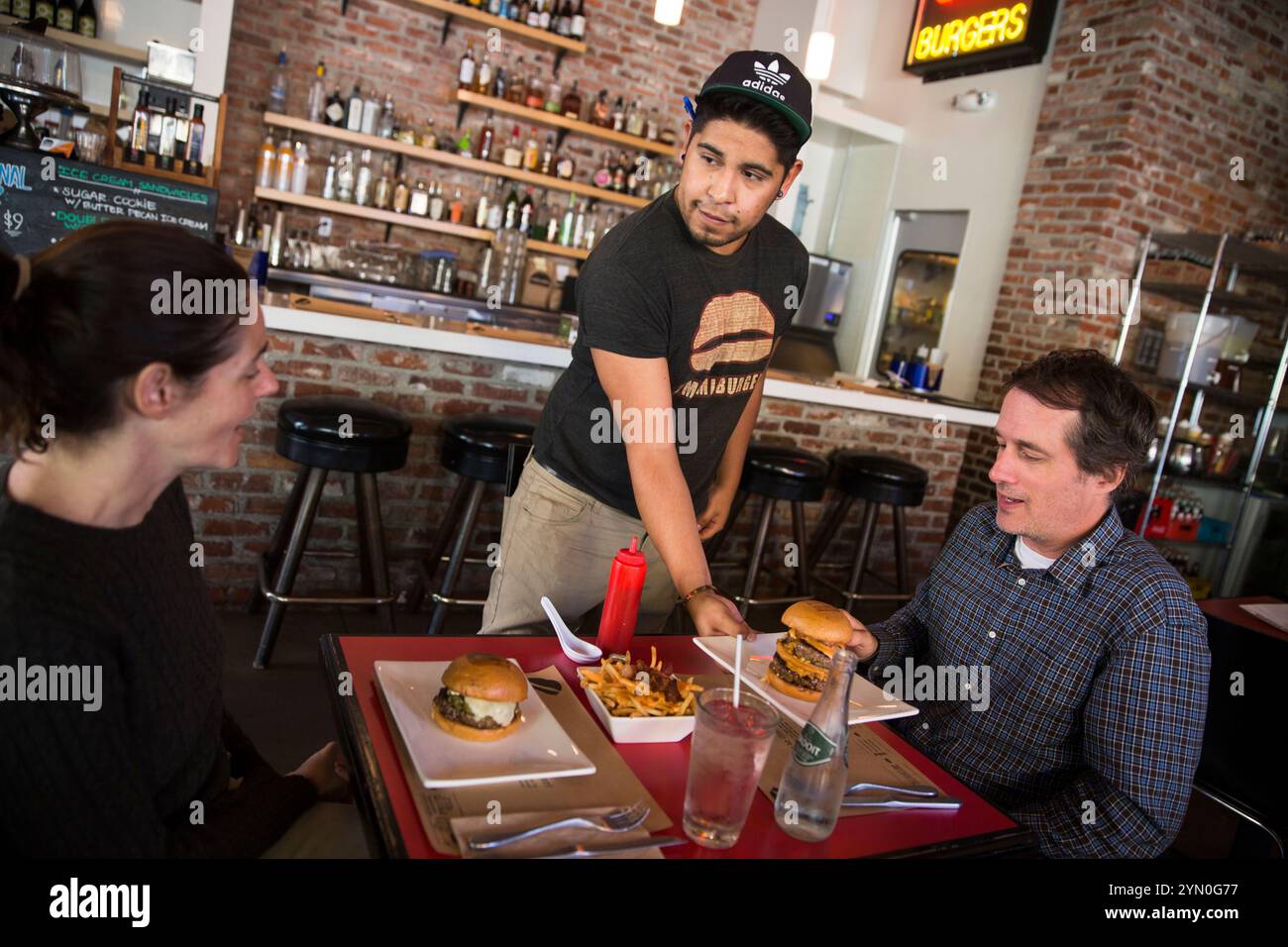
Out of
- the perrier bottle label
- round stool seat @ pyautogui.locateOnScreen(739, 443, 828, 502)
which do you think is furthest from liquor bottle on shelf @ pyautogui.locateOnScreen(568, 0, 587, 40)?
the perrier bottle label

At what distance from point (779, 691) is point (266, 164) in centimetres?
497

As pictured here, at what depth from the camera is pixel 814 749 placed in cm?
114

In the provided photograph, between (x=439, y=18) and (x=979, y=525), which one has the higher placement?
(x=439, y=18)

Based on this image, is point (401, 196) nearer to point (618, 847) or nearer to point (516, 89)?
point (516, 89)

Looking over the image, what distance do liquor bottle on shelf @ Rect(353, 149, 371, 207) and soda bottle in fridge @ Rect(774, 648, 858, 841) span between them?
17.0ft

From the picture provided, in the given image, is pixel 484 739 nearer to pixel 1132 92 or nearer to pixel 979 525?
pixel 979 525

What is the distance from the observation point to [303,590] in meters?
3.50

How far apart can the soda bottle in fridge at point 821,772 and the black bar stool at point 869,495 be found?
288 cm

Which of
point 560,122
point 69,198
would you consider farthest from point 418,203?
point 69,198

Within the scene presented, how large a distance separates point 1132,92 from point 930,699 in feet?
15.7

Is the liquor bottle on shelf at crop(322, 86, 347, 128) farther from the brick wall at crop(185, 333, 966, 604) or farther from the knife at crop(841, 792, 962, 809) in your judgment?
the knife at crop(841, 792, 962, 809)

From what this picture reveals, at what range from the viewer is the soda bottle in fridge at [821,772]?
1.13 meters

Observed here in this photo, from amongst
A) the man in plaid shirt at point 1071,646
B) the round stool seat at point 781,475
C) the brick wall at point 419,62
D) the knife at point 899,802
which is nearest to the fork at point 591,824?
the knife at point 899,802
